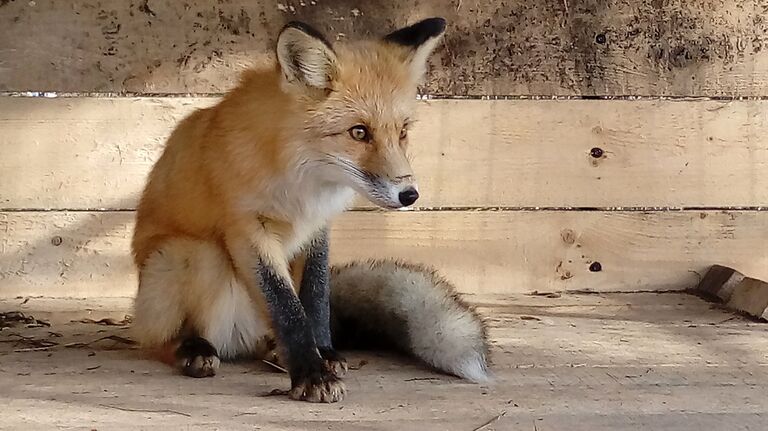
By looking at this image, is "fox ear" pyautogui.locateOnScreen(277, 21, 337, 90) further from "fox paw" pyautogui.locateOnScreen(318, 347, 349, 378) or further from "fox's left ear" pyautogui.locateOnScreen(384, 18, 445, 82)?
"fox paw" pyautogui.locateOnScreen(318, 347, 349, 378)

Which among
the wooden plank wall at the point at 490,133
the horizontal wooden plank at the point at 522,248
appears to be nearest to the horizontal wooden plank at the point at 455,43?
the wooden plank wall at the point at 490,133

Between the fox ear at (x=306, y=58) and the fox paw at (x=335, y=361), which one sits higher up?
the fox ear at (x=306, y=58)

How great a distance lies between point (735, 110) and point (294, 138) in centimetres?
153

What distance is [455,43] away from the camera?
2.66m

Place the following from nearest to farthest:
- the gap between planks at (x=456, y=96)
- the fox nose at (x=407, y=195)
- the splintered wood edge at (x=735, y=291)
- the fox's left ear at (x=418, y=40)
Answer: the fox nose at (x=407, y=195) < the fox's left ear at (x=418, y=40) < the splintered wood edge at (x=735, y=291) < the gap between planks at (x=456, y=96)

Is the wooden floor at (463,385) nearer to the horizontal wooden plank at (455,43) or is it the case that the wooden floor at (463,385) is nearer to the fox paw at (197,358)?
the fox paw at (197,358)

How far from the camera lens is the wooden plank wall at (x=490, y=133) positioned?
254 cm

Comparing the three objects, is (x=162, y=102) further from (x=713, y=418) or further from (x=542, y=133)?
(x=713, y=418)

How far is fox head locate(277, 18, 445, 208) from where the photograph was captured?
5.61ft

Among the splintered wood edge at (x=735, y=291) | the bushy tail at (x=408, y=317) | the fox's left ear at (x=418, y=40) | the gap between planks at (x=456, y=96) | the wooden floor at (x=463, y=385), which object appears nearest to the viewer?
the wooden floor at (x=463, y=385)

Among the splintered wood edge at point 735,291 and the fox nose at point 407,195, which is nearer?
the fox nose at point 407,195

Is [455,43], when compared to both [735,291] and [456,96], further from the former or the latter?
[735,291]

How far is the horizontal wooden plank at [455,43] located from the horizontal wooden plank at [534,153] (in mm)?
58

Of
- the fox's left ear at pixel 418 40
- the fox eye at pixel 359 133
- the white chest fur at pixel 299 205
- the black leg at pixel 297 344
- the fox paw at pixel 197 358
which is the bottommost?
the fox paw at pixel 197 358
